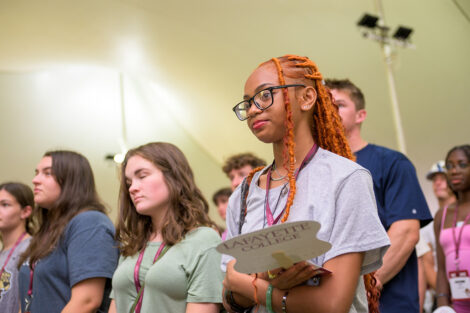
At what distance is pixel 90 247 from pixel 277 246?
1649 millimetres

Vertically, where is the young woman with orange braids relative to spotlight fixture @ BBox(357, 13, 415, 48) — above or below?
below

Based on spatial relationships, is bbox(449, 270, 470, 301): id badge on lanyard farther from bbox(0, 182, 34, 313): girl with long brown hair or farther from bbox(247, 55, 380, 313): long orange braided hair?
bbox(0, 182, 34, 313): girl with long brown hair

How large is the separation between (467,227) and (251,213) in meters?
2.17

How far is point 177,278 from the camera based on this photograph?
2.11 m

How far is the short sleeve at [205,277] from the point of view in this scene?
6.90 ft

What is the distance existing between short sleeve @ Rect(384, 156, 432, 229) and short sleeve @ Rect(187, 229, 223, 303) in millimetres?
814

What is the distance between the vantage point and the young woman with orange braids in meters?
1.26

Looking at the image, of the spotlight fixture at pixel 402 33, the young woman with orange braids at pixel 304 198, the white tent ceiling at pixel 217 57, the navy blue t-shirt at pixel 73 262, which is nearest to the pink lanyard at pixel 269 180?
the young woman with orange braids at pixel 304 198

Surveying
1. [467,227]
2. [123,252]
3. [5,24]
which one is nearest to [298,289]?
[123,252]

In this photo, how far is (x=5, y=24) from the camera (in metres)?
5.95

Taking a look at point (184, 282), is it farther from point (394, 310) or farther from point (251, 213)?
point (394, 310)

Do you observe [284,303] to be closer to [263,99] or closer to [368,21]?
[263,99]

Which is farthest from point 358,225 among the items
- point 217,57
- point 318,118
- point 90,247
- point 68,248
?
point 217,57

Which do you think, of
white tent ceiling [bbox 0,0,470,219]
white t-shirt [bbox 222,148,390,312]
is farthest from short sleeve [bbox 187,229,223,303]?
white tent ceiling [bbox 0,0,470,219]
